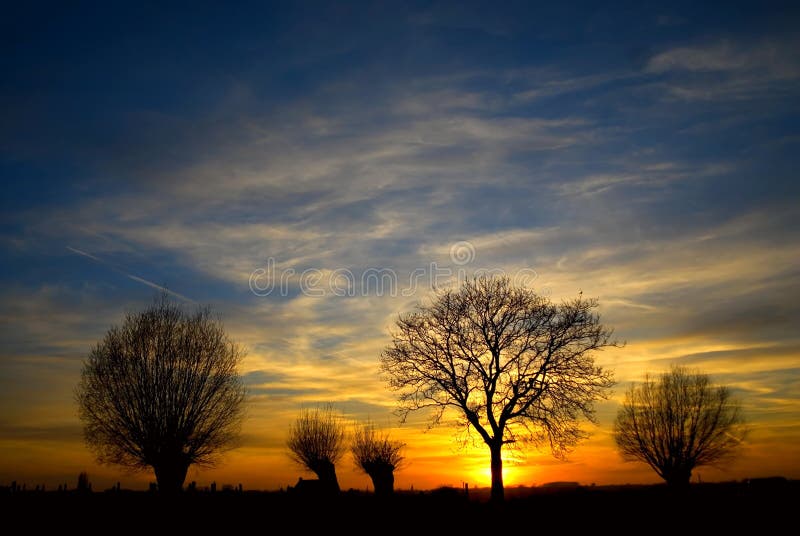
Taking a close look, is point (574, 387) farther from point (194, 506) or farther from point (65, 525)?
point (65, 525)

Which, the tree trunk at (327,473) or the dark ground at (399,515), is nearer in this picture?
the dark ground at (399,515)

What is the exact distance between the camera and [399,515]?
2939 cm

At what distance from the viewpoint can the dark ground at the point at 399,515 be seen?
2573 cm

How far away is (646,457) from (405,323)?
3936cm

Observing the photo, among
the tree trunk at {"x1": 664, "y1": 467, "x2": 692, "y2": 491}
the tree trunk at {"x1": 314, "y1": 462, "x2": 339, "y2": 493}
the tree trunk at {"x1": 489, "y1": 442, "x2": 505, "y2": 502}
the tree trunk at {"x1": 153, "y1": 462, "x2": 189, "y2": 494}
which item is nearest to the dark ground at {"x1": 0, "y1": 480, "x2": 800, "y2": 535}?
the tree trunk at {"x1": 489, "y1": 442, "x2": 505, "y2": 502}

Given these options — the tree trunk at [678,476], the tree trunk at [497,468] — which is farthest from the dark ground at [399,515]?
the tree trunk at [678,476]

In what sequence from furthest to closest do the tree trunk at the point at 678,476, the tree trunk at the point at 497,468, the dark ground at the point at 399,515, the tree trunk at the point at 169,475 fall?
the tree trunk at the point at 678,476 < the tree trunk at the point at 169,475 < the tree trunk at the point at 497,468 < the dark ground at the point at 399,515

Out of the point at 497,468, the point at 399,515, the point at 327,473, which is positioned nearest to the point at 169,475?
the point at 327,473

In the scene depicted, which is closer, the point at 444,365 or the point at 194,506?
the point at 194,506

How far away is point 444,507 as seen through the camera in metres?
31.6

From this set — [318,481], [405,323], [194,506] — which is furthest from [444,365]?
[194,506]

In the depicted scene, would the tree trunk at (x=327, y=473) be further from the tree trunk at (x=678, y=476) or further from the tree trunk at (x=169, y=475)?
the tree trunk at (x=678, y=476)

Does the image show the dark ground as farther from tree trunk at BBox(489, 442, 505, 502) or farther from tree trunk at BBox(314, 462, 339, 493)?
tree trunk at BBox(314, 462, 339, 493)

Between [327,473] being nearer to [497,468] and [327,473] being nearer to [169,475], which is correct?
[169,475]
